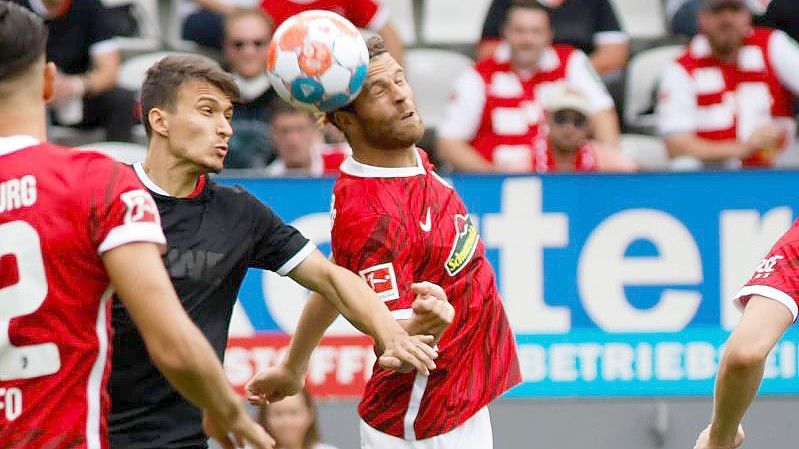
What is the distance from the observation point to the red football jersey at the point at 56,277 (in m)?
3.58

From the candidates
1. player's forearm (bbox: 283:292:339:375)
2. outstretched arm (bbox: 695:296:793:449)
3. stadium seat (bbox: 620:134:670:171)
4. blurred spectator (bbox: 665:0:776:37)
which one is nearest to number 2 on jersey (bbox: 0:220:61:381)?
player's forearm (bbox: 283:292:339:375)

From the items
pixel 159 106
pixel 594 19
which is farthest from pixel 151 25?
pixel 159 106

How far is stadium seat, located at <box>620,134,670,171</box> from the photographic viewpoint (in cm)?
947

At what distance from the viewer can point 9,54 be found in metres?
3.59

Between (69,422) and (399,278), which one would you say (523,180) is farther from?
(69,422)

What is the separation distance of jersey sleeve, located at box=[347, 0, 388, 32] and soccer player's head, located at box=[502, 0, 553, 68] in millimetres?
841

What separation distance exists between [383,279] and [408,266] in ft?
0.34

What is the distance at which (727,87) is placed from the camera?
9.11 meters

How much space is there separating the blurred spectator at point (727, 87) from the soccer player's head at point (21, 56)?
19.5ft

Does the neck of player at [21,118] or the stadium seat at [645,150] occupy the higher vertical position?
the neck of player at [21,118]

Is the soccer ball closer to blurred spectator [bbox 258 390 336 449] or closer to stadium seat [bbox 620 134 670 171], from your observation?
blurred spectator [bbox 258 390 336 449]

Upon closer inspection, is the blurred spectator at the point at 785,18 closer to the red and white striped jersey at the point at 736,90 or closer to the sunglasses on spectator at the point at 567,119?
the red and white striped jersey at the point at 736,90

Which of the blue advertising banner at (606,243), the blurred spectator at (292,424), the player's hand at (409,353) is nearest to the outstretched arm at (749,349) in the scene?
the player's hand at (409,353)

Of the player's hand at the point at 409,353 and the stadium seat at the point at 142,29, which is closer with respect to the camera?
the player's hand at the point at 409,353
